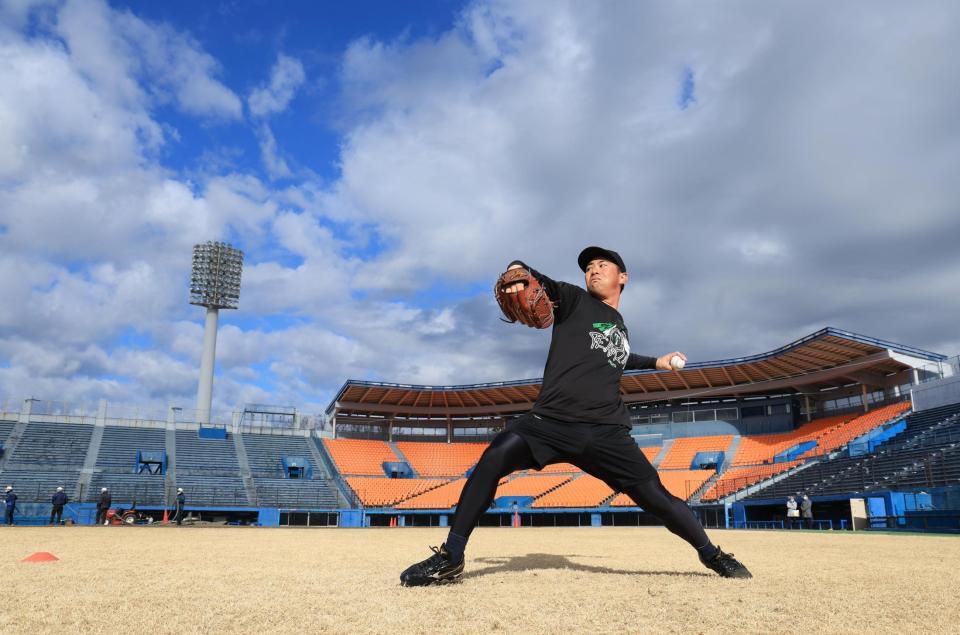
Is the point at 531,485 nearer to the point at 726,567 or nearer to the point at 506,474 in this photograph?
the point at 726,567

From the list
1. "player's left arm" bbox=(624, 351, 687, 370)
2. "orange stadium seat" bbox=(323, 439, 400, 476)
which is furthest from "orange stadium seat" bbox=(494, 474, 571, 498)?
"player's left arm" bbox=(624, 351, 687, 370)

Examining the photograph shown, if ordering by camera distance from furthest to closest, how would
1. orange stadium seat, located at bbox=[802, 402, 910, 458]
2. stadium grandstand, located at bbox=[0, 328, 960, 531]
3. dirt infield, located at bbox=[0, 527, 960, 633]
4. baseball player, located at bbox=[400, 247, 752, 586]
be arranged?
orange stadium seat, located at bbox=[802, 402, 910, 458] < stadium grandstand, located at bbox=[0, 328, 960, 531] < baseball player, located at bbox=[400, 247, 752, 586] < dirt infield, located at bbox=[0, 527, 960, 633]

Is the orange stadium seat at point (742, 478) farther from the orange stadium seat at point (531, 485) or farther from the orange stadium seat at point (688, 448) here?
the orange stadium seat at point (531, 485)

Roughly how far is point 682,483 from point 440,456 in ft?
58.9

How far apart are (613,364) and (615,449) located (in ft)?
2.27

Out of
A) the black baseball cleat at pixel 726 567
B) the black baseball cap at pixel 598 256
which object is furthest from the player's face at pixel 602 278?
the black baseball cleat at pixel 726 567

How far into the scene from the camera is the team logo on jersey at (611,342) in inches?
199

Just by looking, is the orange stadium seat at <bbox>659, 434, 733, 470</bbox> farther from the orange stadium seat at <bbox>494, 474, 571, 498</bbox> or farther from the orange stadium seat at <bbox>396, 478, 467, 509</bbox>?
the orange stadium seat at <bbox>396, 478, 467, 509</bbox>

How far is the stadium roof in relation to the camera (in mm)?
33781

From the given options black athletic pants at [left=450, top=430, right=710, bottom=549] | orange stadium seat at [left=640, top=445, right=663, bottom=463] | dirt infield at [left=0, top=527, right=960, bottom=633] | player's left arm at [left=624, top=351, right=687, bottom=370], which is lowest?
dirt infield at [left=0, top=527, right=960, bottom=633]

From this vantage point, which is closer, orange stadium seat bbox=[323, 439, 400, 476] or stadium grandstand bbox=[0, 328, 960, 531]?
stadium grandstand bbox=[0, 328, 960, 531]

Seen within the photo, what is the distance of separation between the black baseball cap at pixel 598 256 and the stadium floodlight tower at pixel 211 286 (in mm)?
47138

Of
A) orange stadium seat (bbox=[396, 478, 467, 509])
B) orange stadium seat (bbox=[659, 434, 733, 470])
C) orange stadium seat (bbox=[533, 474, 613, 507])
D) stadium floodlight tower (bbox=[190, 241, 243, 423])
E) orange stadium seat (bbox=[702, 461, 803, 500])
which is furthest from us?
stadium floodlight tower (bbox=[190, 241, 243, 423])

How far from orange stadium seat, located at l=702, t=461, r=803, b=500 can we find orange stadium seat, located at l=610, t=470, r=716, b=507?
0.85 m
